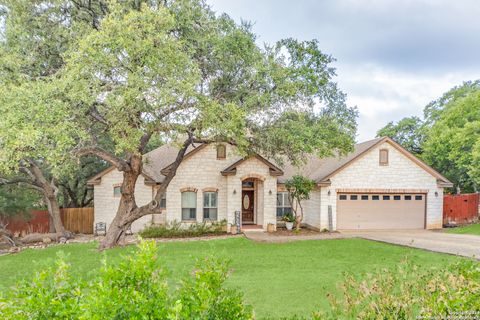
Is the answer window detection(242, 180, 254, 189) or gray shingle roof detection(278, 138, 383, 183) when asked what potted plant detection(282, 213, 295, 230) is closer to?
gray shingle roof detection(278, 138, 383, 183)

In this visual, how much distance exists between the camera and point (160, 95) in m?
11.9

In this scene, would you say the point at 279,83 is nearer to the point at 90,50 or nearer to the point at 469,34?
the point at 90,50

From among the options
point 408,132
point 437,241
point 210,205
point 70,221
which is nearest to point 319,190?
point 210,205

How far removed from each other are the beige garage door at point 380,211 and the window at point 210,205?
24.4 ft

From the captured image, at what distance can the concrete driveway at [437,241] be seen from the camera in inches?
565

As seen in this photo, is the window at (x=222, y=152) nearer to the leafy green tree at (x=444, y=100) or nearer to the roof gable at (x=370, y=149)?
the roof gable at (x=370, y=149)

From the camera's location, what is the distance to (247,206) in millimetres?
23047

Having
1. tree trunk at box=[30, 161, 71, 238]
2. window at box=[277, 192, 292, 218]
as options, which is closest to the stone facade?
window at box=[277, 192, 292, 218]

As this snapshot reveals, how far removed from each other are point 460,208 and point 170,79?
2187 centimetres

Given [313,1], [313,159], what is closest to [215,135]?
[313,1]

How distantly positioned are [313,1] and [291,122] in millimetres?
5166

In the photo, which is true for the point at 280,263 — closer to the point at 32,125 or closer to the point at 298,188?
the point at 298,188

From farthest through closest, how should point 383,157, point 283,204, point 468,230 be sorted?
point 283,204 → point 383,157 → point 468,230

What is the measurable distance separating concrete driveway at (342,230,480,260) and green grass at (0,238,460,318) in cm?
104
